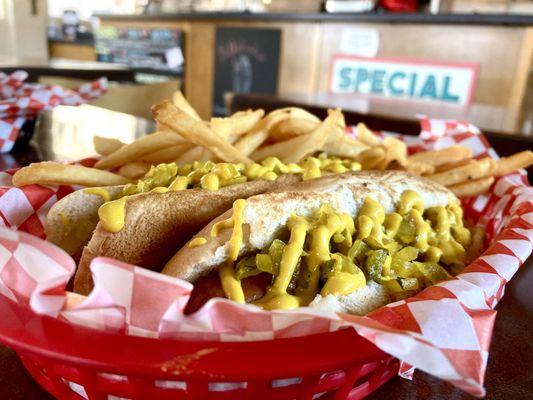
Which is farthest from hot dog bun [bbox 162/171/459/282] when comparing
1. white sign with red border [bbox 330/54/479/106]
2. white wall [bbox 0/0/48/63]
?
white wall [bbox 0/0/48/63]

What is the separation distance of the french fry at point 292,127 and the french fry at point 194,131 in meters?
0.25

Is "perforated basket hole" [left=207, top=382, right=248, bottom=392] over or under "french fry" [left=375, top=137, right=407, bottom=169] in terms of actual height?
under

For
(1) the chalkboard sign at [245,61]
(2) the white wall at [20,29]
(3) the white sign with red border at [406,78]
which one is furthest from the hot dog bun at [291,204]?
(2) the white wall at [20,29]

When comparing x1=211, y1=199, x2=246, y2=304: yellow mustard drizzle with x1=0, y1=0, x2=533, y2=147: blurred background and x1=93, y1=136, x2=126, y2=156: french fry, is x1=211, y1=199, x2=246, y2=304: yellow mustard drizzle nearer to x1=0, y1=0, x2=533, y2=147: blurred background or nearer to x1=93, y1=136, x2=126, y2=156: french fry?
x1=93, y1=136, x2=126, y2=156: french fry

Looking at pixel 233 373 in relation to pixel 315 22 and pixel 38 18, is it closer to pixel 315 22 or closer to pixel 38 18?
pixel 315 22

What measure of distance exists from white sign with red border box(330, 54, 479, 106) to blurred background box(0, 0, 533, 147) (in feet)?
0.04

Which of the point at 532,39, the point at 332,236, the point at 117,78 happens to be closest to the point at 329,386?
the point at 332,236

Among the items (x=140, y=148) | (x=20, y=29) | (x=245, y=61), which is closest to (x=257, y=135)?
(x=140, y=148)

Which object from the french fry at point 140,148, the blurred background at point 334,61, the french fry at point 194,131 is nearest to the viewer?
Answer: the french fry at point 194,131

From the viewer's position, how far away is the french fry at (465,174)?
1569mm

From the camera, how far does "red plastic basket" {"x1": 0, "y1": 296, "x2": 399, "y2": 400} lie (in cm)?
59

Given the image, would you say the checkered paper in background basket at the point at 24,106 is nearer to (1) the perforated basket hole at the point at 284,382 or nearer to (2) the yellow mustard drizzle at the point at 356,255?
(2) the yellow mustard drizzle at the point at 356,255

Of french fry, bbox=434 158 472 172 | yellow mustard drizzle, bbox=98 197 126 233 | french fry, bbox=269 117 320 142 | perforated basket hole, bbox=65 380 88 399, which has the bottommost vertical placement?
perforated basket hole, bbox=65 380 88 399

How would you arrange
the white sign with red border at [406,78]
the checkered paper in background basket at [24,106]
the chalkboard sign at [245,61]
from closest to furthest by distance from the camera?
the checkered paper in background basket at [24,106] → the white sign with red border at [406,78] → the chalkboard sign at [245,61]
